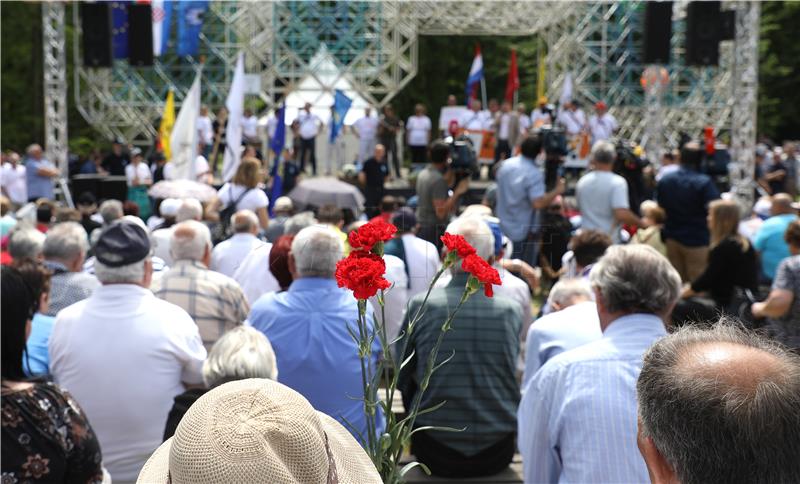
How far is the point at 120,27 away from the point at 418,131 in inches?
248

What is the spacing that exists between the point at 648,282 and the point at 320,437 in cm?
171

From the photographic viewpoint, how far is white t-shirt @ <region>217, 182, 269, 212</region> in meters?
7.92

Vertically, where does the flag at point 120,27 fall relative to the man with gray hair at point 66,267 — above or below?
above

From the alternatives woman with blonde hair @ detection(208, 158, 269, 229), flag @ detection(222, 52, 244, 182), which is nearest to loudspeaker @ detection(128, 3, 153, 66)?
flag @ detection(222, 52, 244, 182)

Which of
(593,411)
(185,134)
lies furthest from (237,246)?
(185,134)

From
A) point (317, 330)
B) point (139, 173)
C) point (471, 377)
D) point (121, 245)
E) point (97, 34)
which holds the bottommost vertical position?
point (139, 173)

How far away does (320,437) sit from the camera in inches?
63.0

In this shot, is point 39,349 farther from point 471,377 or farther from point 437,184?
point 437,184

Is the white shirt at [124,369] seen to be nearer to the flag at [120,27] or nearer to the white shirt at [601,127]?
the flag at [120,27]

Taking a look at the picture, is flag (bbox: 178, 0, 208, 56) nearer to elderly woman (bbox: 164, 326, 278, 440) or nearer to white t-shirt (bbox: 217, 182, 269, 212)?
white t-shirt (bbox: 217, 182, 269, 212)

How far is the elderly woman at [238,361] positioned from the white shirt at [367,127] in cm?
1843

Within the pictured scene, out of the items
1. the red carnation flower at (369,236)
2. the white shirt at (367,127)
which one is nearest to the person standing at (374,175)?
the white shirt at (367,127)

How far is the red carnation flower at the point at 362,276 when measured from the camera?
2076 mm

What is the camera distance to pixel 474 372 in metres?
4.01
